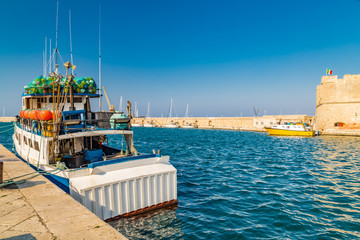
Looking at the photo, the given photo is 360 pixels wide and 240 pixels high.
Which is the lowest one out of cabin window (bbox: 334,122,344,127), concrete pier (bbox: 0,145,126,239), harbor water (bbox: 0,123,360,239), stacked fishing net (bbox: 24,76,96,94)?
harbor water (bbox: 0,123,360,239)

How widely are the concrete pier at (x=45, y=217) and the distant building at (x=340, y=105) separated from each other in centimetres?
5595

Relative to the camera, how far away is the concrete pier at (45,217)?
4.89 metres

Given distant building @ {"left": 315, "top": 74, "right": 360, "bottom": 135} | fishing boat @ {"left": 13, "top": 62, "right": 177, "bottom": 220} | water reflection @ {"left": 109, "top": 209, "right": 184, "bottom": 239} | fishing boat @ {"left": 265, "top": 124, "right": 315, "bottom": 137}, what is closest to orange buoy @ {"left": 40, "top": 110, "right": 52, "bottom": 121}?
fishing boat @ {"left": 13, "top": 62, "right": 177, "bottom": 220}

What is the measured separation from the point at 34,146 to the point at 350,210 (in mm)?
15870

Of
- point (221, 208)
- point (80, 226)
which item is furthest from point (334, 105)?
point (80, 226)

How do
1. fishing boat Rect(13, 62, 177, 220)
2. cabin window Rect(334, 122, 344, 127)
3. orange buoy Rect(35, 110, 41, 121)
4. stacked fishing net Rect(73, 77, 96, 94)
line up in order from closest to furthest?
fishing boat Rect(13, 62, 177, 220)
orange buoy Rect(35, 110, 41, 121)
stacked fishing net Rect(73, 77, 96, 94)
cabin window Rect(334, 122, 344, 127)

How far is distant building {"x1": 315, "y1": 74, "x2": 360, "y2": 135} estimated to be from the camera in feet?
153

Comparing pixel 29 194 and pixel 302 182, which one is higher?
pixel 29 194

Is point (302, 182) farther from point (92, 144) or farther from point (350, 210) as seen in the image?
point (92, 144)

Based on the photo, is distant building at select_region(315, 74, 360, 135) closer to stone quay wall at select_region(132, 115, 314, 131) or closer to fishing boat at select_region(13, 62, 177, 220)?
stone quay wall at select_region(132, 115, 314, 131)

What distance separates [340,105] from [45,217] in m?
58.0

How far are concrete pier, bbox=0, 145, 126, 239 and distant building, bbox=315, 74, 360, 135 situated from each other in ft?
184

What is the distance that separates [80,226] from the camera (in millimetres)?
5246

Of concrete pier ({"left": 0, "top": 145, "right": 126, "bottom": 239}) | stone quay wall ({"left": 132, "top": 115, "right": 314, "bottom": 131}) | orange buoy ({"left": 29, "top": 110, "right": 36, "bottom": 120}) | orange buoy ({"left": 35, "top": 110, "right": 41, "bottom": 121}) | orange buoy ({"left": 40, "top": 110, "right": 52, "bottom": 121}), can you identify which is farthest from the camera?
stone quay wall ({"left": 132, "top": 115, "right": 314, "bottom": 131})
